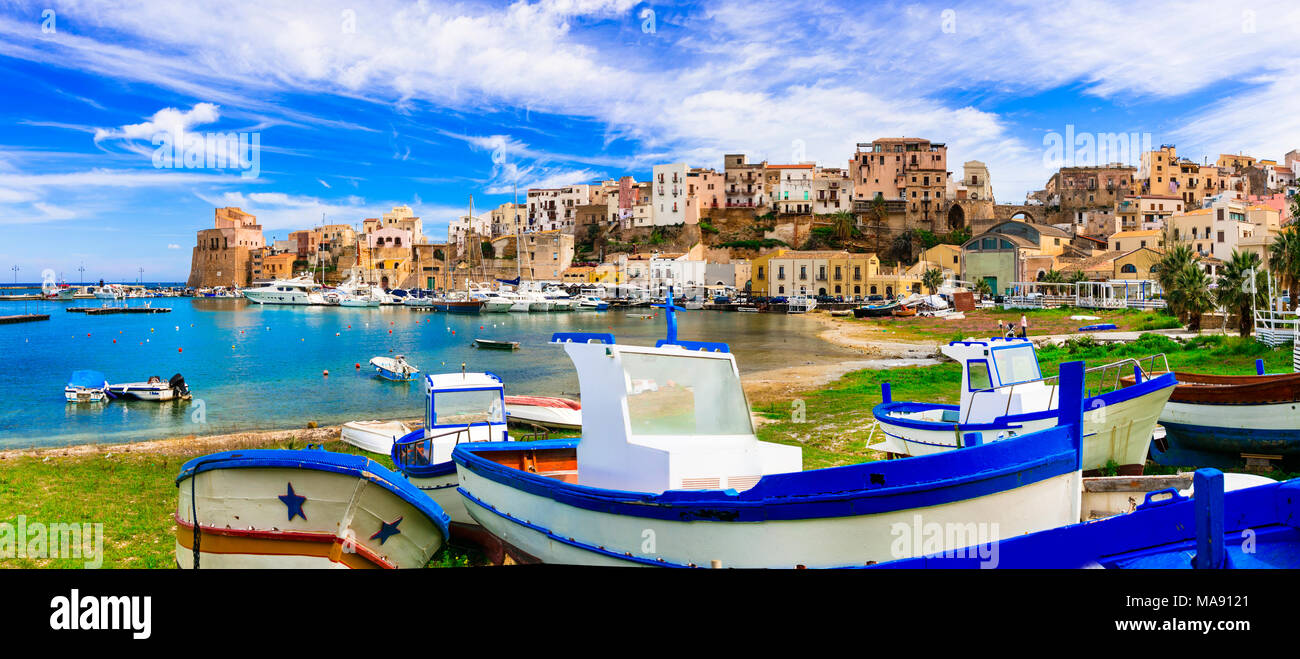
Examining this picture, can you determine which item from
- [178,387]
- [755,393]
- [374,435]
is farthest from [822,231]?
[374,435]

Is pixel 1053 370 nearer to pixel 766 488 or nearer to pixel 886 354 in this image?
pixel 886 354

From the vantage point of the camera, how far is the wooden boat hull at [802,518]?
4523 mm

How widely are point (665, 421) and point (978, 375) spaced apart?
4.75m

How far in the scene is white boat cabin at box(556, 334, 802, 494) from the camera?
543 centimetres

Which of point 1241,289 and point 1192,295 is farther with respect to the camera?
point 1192,295

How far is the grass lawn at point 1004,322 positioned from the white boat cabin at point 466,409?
79.6 feet

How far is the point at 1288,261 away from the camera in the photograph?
21359mm

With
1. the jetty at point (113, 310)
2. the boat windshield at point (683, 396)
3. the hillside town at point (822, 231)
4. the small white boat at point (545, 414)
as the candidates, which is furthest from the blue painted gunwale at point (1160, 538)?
the jetty at point (113, 310)

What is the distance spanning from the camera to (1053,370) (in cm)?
1802

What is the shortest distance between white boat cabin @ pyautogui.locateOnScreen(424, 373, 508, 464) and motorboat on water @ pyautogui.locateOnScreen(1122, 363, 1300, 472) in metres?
8.29

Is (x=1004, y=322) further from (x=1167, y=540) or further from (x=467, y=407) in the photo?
(x=1167, y=540)

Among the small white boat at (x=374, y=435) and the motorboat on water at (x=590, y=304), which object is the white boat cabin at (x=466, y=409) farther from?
the motorboat on water at (x=590, y=304)

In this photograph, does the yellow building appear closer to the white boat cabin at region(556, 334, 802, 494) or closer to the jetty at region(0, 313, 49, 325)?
the jetty at region(0, 313, 49, 325)
